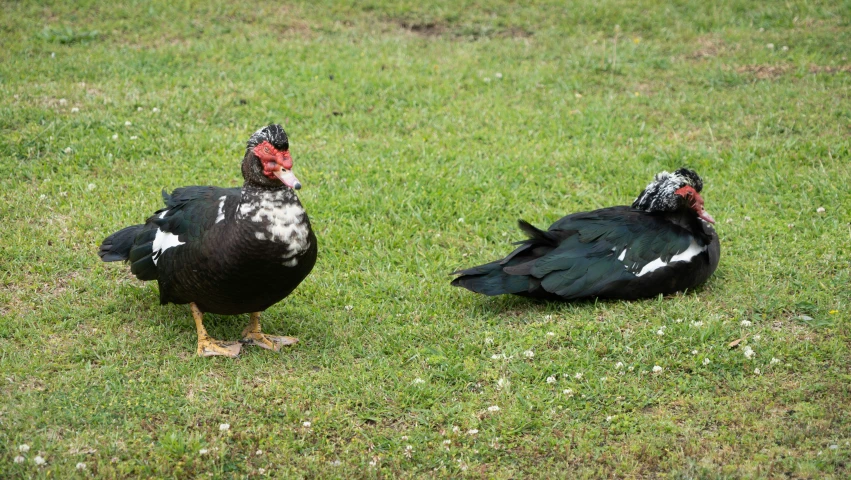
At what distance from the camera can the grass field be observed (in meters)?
4.51

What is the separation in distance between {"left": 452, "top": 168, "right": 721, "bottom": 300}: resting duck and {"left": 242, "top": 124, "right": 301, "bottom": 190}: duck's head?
1.56 m

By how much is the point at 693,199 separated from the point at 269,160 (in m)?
3.11

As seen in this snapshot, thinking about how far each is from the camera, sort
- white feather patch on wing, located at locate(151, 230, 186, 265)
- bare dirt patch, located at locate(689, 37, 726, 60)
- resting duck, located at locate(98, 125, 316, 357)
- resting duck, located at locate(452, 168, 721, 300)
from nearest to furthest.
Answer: resting duck, located at locate(98, 125, 316, 357)
white feather patch on wing, located at locate(151, 230, 186, 265)
resting duck, located at locate(452, 168, 721, 300)
bare dirt patch, located at locate(689, 37, 726, 60)

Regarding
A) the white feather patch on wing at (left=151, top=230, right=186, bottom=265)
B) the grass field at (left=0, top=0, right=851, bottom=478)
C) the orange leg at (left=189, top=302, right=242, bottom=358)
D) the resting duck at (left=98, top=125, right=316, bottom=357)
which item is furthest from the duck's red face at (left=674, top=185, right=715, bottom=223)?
the white feather patch on wing at (left=151, top=230, right=186, bottom=265)

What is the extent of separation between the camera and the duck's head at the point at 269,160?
16.2 feet

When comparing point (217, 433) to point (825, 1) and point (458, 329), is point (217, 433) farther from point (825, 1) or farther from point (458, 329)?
point (825, 1)

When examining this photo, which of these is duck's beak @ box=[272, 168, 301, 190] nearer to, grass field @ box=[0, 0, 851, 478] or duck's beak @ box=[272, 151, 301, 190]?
duck's beak @ box=[272, 151, 301, 190]

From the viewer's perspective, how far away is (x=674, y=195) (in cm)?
606

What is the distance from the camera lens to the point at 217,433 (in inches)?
178

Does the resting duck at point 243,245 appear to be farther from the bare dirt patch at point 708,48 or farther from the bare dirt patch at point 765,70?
the bare dirt patch at point 708,48

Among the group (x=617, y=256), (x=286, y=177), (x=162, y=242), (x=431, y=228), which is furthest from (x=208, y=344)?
(x=617, y=256)

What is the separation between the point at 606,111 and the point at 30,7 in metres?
7.54

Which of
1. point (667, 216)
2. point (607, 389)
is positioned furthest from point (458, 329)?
point (667, 216)

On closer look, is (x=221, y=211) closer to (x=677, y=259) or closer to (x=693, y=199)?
(x=677, y=259)
